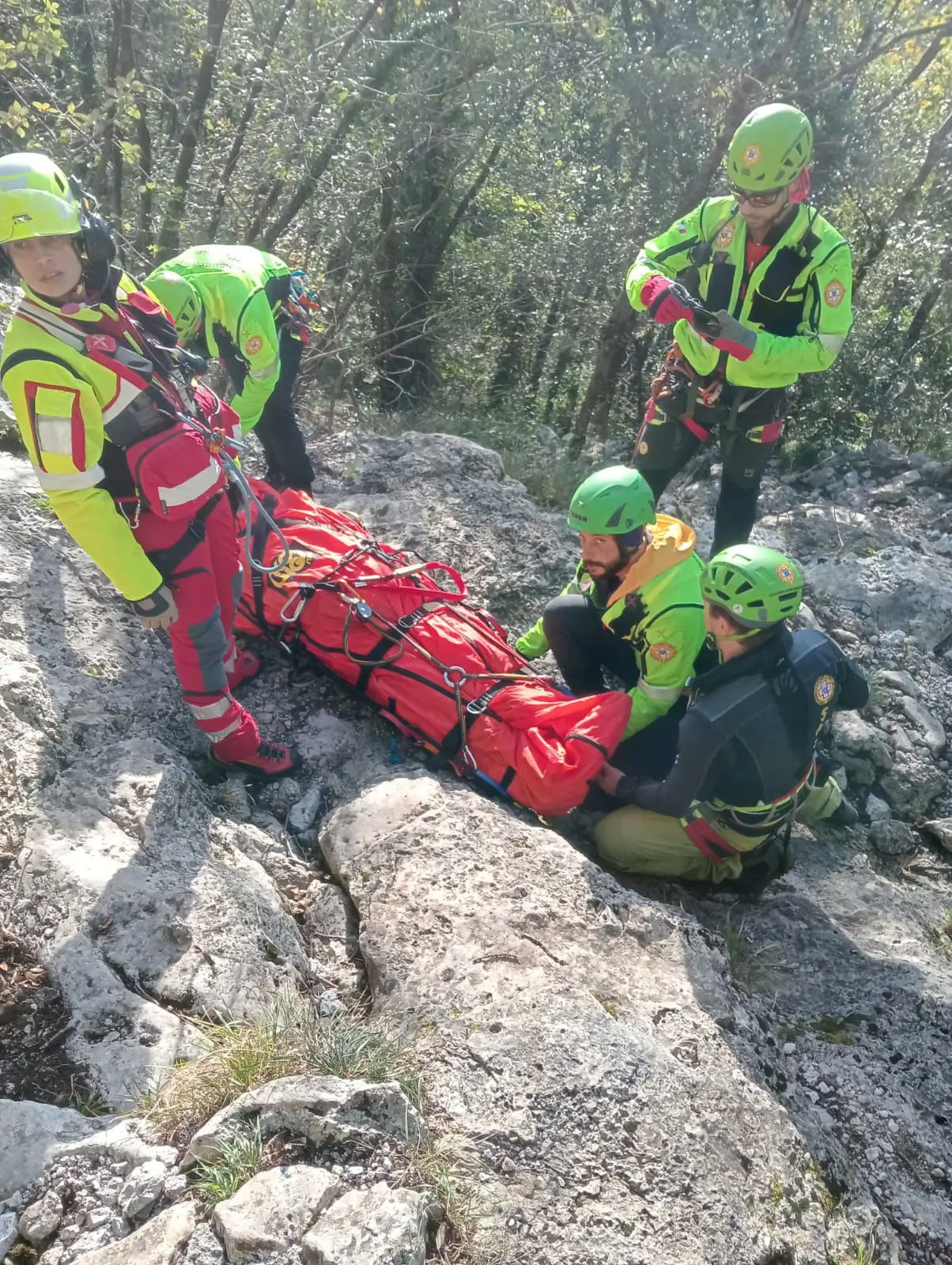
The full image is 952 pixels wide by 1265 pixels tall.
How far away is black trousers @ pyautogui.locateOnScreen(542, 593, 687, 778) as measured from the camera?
13.7 feet

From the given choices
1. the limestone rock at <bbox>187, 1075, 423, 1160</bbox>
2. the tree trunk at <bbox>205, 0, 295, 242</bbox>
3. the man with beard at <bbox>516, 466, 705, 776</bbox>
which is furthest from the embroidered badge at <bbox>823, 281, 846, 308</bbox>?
the tree trunk at <bbox>205, 0, 295, 242</bbox>

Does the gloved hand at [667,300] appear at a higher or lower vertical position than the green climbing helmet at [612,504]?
higher

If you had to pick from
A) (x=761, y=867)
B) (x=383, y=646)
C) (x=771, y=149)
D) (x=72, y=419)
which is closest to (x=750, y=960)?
(x=761, y=867)

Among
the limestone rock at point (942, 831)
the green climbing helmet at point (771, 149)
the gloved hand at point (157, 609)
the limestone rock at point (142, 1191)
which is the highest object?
the green climbing helmet at point (771, 149)

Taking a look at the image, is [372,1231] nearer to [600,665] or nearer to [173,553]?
[173,553]

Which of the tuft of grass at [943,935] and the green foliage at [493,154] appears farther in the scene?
the green foliage at [493,154]

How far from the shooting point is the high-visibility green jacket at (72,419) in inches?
111

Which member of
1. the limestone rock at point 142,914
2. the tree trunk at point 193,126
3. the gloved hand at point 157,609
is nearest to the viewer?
the limestone rock at point 142,914

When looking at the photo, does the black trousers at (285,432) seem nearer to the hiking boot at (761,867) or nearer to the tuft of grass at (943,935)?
the hiking boot at (761,867)

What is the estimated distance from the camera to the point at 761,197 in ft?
13.0

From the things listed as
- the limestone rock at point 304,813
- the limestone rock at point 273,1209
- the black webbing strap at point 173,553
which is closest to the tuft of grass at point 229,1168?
the limestone rock at point 273,1209

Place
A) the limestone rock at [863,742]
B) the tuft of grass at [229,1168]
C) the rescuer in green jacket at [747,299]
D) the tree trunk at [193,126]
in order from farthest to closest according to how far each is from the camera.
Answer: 1. the tree trunk at [193,126]
2. the limestone rock at [863,742]
3. the rescuer in green jacket at [747,299]
4. the tuft of grass at [229,1168]

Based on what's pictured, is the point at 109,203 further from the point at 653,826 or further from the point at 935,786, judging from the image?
the point at 935,786

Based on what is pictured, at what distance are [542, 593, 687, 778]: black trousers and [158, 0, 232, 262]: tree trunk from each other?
496 centimetres
